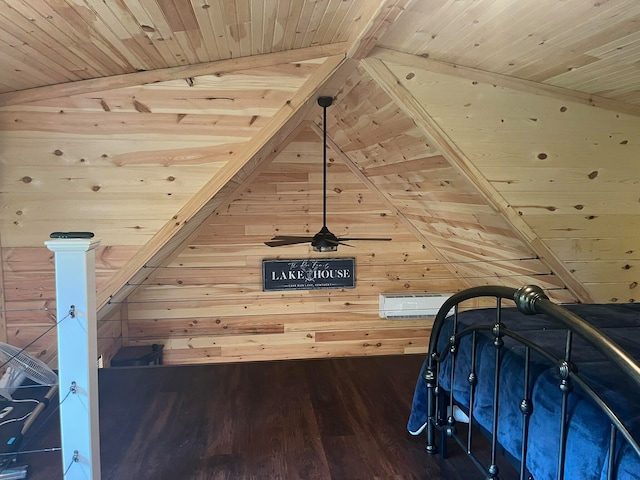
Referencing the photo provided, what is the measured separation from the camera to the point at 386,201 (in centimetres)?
437

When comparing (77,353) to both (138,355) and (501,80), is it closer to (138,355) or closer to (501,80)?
(501,80)

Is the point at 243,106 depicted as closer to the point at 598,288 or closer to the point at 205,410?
the point at 205,410

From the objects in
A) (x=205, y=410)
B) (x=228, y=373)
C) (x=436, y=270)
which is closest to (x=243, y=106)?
(x=205, y=410)

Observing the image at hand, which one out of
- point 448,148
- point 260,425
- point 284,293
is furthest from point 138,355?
point 448,148

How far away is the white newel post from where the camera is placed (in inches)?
60.5

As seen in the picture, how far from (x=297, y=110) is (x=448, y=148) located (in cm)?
80

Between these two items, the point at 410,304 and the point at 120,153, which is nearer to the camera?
the point at 120,153

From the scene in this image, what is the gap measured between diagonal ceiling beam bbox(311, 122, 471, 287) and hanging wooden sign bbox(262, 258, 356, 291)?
663 mm

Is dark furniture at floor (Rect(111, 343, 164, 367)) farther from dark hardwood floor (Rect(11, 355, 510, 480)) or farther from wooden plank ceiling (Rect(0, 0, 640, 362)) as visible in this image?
wooden plank ceiling (Rect(0, 0, 640, 362))

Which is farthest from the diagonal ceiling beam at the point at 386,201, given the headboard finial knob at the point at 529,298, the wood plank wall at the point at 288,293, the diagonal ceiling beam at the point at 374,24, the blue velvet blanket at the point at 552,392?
the headboard finial knob at the point at 529,298

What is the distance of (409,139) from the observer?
261 centimetres

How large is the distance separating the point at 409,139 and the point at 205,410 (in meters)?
2.12

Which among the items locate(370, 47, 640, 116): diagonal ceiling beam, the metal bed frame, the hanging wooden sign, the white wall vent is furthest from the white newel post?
the white wall vent

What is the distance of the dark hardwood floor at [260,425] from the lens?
2.18 metres
